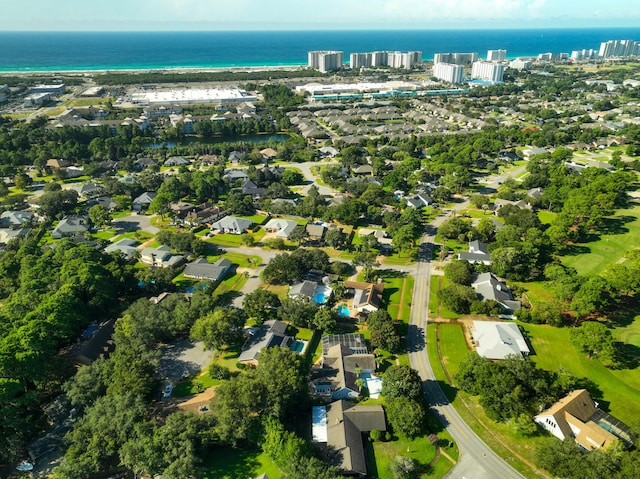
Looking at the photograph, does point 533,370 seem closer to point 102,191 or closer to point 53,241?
point 53,241

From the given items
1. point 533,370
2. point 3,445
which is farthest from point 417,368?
point 3,445

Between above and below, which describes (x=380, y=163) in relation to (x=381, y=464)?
above

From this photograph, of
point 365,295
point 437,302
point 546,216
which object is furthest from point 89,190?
point 546,216

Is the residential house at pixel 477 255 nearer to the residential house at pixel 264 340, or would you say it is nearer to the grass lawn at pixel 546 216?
the grass lawn at pixel 546 216

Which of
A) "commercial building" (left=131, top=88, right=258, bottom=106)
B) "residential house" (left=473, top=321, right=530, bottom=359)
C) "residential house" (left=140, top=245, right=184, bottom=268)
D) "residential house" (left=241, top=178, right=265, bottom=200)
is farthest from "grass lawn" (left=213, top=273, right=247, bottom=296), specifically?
"commercial building" (left=131, top=88, right=258, bottom=106)

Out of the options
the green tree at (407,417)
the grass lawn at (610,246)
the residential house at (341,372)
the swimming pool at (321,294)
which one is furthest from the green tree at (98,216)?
the grass lawn at (610,246)

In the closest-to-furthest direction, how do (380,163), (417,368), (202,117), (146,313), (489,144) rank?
(417,368)
(146,313)
(380,163)
(489,144)
(202,117)

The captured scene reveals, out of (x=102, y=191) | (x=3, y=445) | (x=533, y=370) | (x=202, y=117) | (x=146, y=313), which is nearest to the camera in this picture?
(x=3, y=445)

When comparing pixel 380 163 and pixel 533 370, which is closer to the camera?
pixel 533 370
